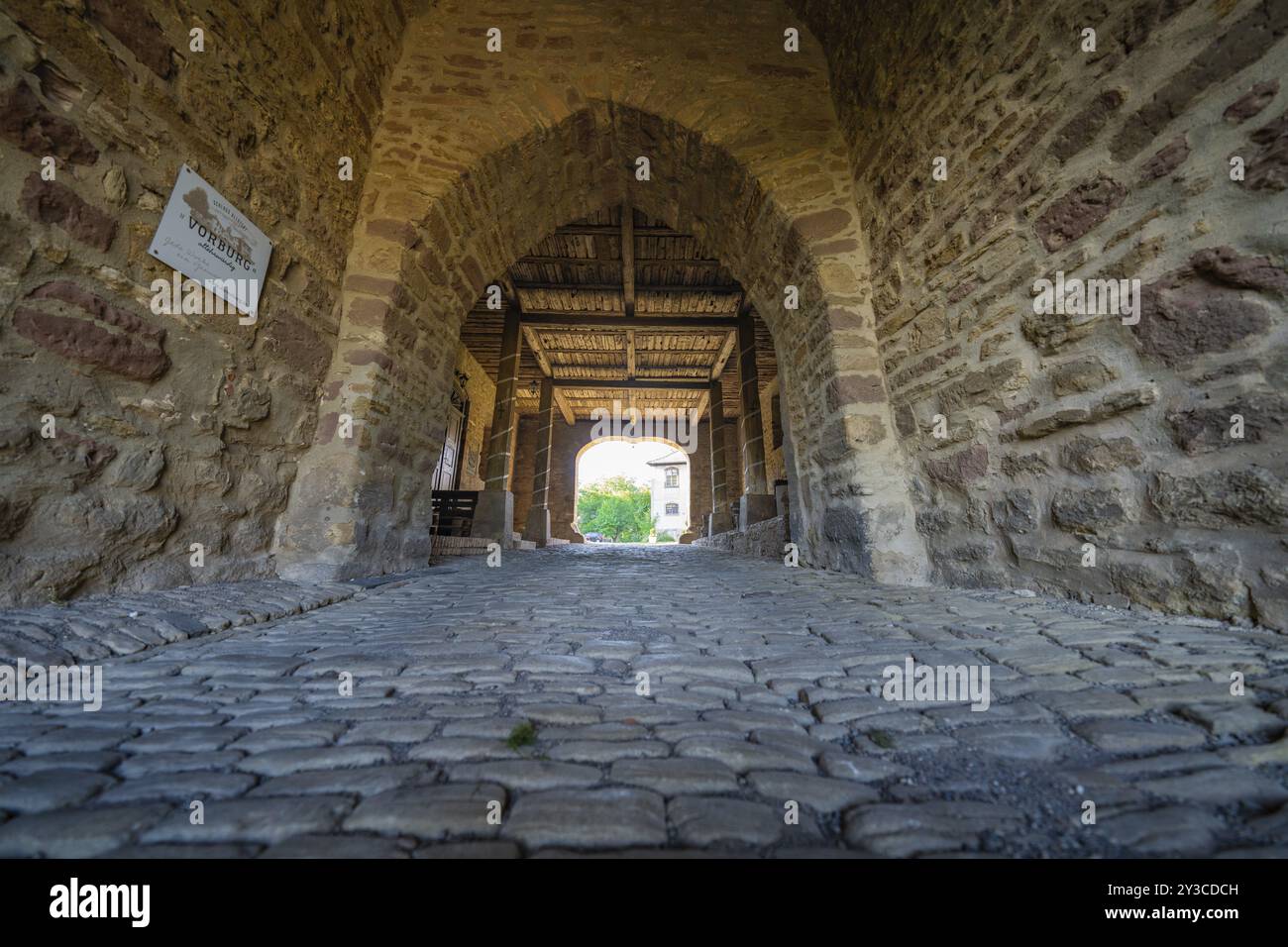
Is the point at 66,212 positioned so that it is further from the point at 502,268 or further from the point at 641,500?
the point at 641,500

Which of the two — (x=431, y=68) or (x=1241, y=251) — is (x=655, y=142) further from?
(x=1241, y=251)

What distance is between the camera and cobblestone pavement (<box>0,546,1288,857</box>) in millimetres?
619

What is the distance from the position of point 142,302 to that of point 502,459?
18.7 feet

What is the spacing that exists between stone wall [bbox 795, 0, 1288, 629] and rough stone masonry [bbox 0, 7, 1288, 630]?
0.01 metres

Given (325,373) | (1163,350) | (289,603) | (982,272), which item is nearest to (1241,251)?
(1163,350)

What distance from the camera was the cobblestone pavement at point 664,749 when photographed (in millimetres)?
619

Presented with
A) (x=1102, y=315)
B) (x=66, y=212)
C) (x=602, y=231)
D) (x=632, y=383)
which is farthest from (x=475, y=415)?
(x=1102, y=315)

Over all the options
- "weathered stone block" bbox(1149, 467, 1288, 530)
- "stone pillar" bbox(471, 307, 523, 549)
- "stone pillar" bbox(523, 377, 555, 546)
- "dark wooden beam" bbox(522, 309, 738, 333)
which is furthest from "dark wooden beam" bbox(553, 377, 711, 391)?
"weathered stone block" bbox(1149, 467, 1288, 530)

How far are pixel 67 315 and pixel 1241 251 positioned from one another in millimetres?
3891

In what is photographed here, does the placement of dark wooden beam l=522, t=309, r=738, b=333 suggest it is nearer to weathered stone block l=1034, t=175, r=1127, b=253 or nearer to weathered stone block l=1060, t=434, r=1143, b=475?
weathered stone block l=1034, t=175, r=1127, b=253

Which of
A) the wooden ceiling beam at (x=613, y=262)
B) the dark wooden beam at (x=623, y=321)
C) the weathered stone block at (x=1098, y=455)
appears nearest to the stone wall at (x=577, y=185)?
the weathered stone block at (x=1098, y=455)

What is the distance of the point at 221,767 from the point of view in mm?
785

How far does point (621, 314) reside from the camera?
348 inches
